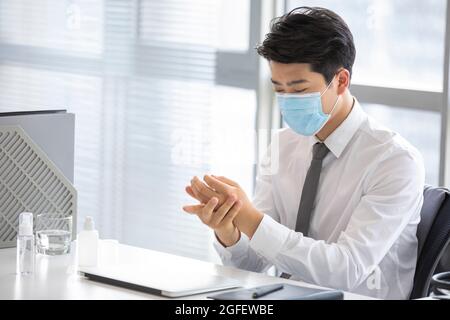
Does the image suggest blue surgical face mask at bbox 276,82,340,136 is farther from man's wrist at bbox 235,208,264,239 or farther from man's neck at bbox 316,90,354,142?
man's wrist at bbox 235,208,264,239

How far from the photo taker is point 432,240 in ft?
8.08

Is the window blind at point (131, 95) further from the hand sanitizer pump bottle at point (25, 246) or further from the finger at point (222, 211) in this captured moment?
the hand sanitizer pump bottle at point (25, 246)

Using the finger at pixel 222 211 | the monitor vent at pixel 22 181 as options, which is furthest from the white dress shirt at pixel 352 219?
the monitor vent at pixel 22 181

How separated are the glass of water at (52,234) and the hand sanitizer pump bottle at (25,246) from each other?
0.51 feet

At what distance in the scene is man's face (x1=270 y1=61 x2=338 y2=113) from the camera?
256 centimetres

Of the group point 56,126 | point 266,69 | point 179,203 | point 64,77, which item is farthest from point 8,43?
point 56,126

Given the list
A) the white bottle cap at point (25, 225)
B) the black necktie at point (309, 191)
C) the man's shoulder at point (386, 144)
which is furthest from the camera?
the black necktie at point (309, 191)

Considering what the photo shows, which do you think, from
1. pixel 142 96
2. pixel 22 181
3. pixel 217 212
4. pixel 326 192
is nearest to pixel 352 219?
pixel 326 192

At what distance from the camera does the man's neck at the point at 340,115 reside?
2.64 meters

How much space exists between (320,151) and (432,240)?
420 mm

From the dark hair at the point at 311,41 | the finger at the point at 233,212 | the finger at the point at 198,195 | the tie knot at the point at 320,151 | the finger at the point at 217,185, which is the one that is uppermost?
the dark hair at the point at 311,41

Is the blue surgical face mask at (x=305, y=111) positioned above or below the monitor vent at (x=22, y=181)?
above

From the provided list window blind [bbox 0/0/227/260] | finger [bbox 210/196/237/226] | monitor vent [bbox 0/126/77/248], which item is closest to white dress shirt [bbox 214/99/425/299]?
finger [bbox 210/196/237/226]
